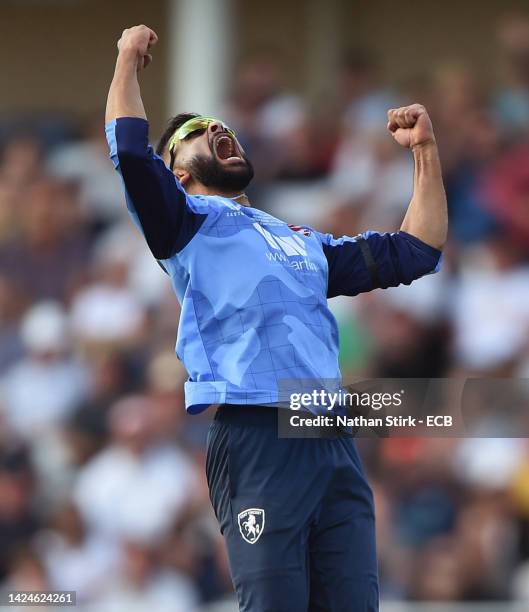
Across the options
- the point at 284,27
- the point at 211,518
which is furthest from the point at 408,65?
the point at 211,518

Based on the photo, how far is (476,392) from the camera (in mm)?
6734

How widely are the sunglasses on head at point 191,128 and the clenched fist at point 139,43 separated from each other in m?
0.37

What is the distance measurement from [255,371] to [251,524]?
432 millimetres

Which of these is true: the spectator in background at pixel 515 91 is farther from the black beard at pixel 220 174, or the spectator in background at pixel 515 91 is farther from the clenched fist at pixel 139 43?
the clenched fist at pixel 139 43

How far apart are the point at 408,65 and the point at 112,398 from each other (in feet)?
12.9

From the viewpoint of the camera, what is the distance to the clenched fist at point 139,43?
158 inches

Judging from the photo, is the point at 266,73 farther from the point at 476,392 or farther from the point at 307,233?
the point at 307,233

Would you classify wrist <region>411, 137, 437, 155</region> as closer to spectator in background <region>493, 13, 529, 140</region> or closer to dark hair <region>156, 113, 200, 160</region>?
dark hair <region>156, 113, 200, 160</region>

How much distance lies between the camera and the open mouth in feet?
14.3

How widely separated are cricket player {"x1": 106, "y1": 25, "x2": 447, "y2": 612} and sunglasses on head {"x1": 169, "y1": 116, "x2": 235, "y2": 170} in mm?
296

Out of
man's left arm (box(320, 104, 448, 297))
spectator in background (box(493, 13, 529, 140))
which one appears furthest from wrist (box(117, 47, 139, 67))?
spectator in background (box(493, 13, 529, 140))

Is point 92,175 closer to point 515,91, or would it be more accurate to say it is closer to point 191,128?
point 515,91

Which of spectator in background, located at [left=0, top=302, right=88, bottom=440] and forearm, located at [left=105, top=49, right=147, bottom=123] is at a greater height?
forearm, located at [left=105, top=49, right=147, bottom=123]

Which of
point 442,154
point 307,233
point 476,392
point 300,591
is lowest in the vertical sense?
point 300,591
